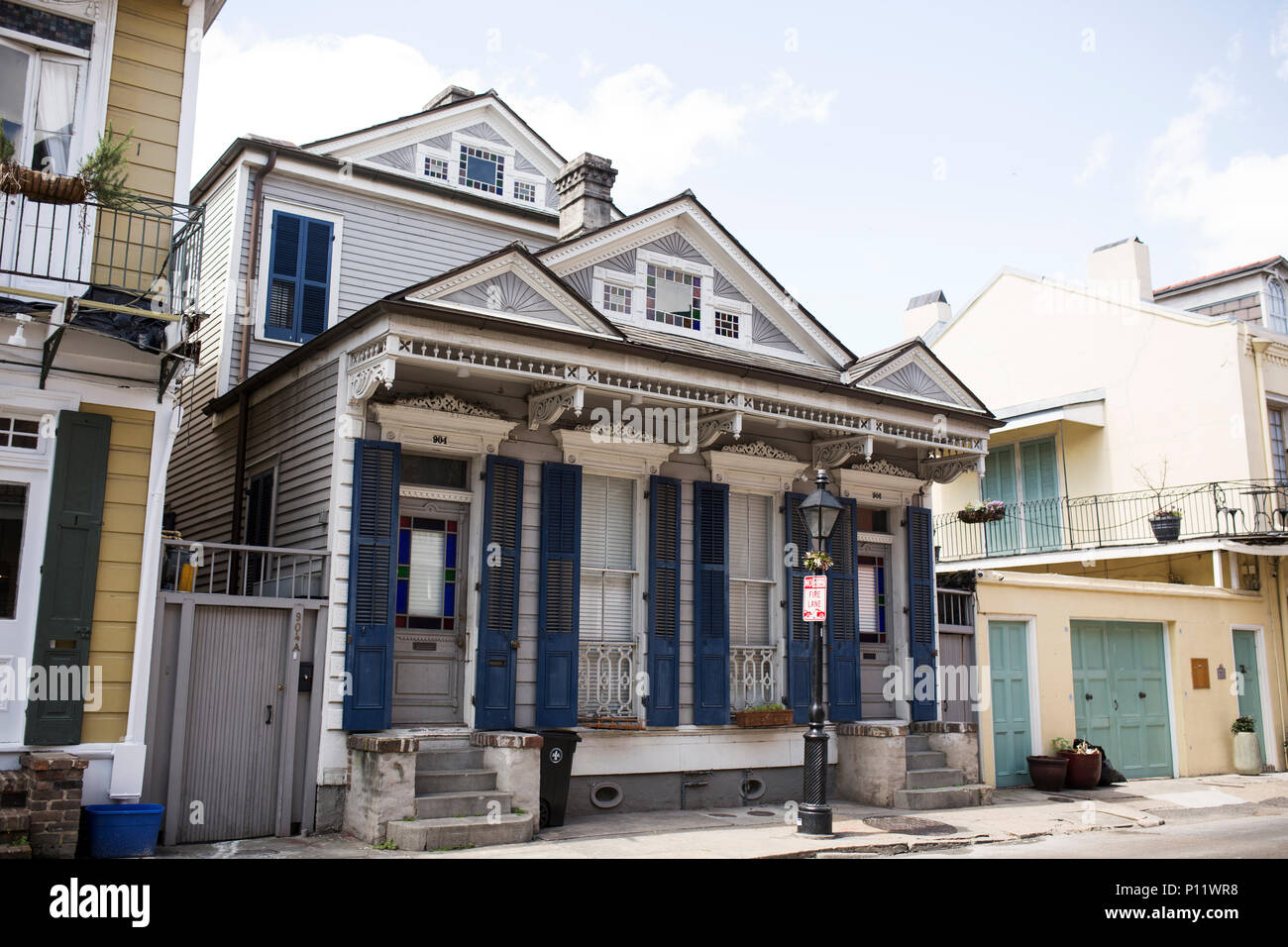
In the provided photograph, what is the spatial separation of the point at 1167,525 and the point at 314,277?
46.7 feet

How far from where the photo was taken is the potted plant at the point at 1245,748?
58.0 ft

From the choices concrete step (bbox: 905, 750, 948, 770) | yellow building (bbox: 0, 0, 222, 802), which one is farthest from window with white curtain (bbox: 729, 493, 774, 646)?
yellow building (bbox: 0, 0, 222, 802)

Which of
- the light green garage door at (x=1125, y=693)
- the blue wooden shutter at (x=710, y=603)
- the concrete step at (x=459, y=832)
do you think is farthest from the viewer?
the light green garage door at (x=1125, y=693)

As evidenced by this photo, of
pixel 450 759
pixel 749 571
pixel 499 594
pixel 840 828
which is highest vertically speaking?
pixel 749 571

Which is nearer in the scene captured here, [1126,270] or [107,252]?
[107,252]

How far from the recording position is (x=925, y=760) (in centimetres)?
1342

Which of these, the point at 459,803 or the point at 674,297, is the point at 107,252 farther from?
the point at 674,297

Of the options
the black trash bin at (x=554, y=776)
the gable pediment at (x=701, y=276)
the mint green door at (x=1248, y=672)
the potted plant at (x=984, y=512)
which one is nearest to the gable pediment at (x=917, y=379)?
the gable pediment at (x=701, y=276)

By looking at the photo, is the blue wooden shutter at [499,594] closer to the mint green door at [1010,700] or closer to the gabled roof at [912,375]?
the gabled roof at [912,375]

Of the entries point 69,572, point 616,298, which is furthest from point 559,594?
point 69,572

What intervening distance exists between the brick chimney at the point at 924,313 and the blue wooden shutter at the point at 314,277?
15.2 metres

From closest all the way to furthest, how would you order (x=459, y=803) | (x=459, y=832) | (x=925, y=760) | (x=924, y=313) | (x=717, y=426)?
1. (x=459, y=832)
2. (x=459, y=803)
3. (x=717, y=426)
4. (x=925, y=760)
5. (x=924, y=313)

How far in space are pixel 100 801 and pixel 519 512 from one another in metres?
4.66

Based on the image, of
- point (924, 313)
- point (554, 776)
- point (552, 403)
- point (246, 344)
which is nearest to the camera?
point (554, 776)
